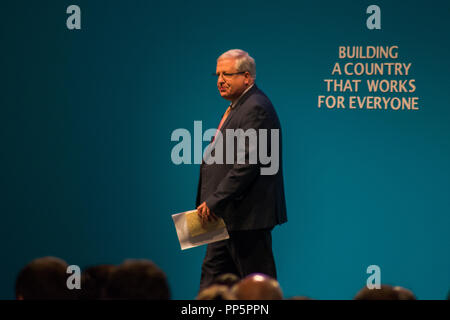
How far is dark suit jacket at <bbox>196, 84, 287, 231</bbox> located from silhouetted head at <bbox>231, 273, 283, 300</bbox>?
1315 millimetres

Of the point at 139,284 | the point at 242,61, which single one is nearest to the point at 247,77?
the point at 242,61

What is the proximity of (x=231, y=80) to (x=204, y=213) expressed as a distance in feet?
2.36

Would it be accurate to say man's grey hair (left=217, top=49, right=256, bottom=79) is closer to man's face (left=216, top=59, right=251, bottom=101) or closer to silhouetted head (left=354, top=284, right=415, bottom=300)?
man's face (left=216, top=59, right=251, bottom=101)

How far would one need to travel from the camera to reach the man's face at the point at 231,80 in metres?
3.61

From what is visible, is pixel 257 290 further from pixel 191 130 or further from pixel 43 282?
pixel 191 130

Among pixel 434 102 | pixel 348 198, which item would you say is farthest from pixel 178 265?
pixel 434 102

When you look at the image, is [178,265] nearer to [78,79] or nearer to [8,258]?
[8,258]

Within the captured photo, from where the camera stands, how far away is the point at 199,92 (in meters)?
4.37

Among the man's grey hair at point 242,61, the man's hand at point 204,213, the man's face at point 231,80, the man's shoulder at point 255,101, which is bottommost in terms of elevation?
the man's hand at point 204,213

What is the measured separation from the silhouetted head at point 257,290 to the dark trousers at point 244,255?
55.6 inches

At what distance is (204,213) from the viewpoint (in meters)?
3.44

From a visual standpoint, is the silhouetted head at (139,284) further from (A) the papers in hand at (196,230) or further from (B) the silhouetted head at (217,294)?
(A) the papers in hand at (196,230)

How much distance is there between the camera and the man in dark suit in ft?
11.2

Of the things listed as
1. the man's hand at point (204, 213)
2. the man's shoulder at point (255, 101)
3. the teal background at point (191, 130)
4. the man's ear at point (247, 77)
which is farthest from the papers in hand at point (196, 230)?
the teal background at point (191, 130)
